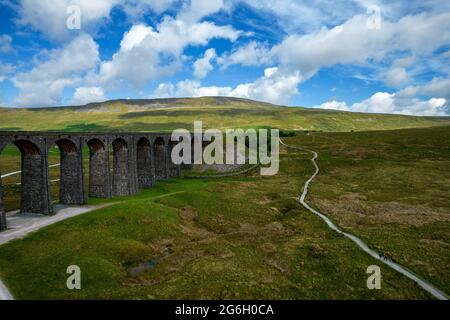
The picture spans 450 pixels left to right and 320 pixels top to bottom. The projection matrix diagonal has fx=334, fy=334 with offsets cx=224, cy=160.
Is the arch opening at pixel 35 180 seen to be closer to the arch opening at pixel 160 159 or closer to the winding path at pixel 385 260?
the arch opening at pixel 160 159

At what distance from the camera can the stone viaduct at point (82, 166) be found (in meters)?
52.9

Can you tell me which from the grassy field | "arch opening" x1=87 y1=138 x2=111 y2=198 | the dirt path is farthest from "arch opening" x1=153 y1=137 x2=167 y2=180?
the dirt path

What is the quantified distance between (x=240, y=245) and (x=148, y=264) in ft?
42.3

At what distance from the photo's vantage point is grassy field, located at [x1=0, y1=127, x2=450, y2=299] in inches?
1293

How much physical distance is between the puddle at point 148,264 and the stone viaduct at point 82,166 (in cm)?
2136

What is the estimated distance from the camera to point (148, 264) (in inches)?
1583

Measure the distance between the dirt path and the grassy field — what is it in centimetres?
208

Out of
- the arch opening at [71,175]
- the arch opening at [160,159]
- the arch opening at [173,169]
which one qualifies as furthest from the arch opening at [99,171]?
the arch opening at [173,169]

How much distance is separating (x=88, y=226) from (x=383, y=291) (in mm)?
37810

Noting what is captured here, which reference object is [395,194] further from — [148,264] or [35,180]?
[35,180]

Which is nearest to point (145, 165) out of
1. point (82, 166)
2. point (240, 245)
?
point (82, 166)

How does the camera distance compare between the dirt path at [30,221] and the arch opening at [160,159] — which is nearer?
the dirt path at [30,221]

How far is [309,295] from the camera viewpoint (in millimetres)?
32344
